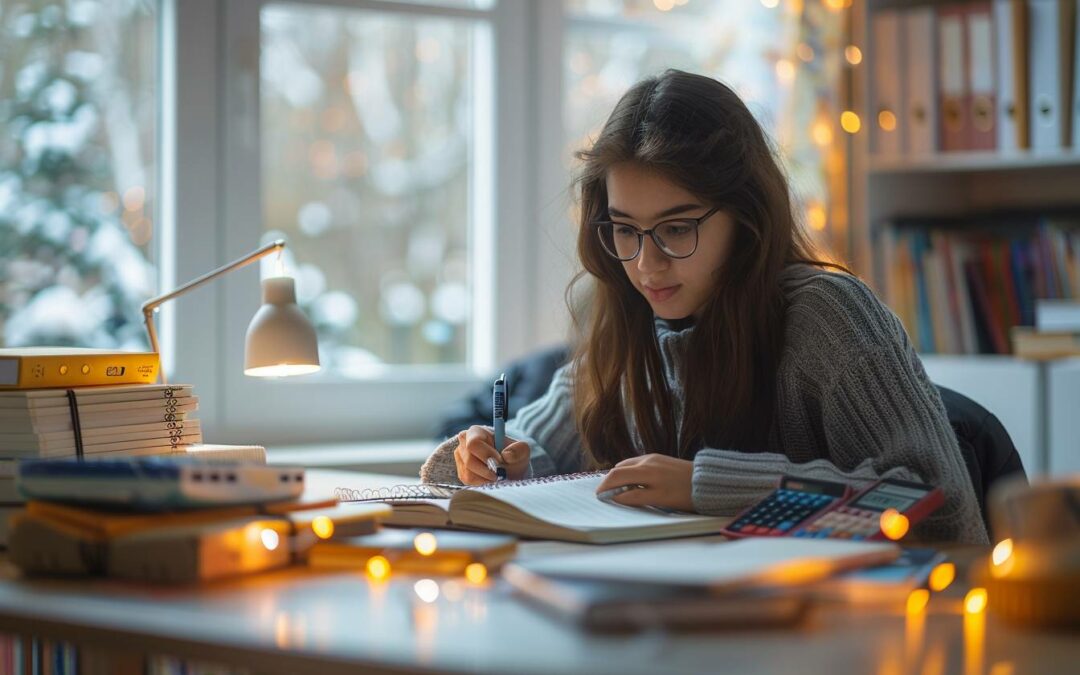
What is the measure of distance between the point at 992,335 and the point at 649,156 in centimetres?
160

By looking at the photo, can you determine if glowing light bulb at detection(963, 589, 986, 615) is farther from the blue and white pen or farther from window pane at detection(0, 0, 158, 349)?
window pane at detection(0, 0, 158, 349)

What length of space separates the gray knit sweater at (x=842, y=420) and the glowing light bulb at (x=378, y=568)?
1.29 ft

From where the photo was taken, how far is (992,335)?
9.54 feet

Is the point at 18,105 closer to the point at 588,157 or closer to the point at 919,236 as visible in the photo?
the point at 588,157

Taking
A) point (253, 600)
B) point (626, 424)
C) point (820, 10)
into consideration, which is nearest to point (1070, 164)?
point (820, 10)

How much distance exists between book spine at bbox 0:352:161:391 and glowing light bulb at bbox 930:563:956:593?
3.01ft

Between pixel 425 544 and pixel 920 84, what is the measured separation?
89.5 inches

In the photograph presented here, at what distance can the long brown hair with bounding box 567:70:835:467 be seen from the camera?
5.34ft

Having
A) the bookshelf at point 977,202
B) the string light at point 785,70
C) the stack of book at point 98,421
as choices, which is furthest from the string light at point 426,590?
the string light at point 785,70

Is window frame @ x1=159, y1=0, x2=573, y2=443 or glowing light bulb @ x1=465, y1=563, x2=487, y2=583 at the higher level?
window frame @ x1=159, y1=0, x2=573, y2=443

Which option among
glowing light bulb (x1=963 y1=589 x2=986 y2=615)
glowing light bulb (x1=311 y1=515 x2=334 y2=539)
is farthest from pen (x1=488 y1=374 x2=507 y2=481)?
glowing light bulb (x1=963 y1=589 x2=986 y2=615)

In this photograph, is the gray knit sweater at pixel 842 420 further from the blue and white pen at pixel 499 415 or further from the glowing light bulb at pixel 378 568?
the glowing light bulb at pixel 378 568

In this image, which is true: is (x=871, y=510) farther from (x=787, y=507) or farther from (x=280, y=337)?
(x=280, y=337)

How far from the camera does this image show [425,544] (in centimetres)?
106
